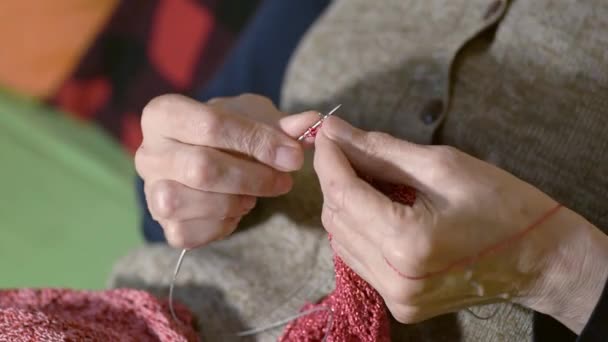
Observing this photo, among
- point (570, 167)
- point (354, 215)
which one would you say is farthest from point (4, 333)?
point (570, 167)

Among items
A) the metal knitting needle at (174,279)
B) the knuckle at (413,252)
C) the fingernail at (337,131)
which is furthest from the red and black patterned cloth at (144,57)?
the knuckle at (413,252)

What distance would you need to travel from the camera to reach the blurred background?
1.35 m

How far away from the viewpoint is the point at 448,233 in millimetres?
538

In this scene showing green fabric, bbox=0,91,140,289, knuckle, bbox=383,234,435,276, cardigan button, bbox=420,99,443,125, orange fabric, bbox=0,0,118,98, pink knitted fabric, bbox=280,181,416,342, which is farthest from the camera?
orange fabric, bbox=0,0,118,98

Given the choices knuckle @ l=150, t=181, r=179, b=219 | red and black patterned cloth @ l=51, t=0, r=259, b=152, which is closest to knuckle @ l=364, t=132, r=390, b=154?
knuckle @ l=150, t=181, r=179, b=219

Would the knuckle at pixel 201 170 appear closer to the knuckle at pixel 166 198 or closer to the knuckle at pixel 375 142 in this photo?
the knuckle at pixel 166 198

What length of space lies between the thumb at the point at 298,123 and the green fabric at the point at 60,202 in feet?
2.46

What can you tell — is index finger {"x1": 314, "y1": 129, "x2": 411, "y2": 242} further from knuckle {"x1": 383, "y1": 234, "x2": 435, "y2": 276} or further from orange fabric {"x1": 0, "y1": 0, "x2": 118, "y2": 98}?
orange fabric {"x1": 0, "y1": 0, "x2": 118, "y2": 98}

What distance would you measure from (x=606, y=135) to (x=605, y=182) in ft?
0.16

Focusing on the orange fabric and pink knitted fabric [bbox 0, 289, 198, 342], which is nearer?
pink knitted fabric [bbox 0, 289, 198, 342]

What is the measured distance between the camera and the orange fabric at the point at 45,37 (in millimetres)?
1486

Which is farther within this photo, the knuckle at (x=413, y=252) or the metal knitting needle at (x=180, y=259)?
the metal knitting needle at (x=180, y=259)

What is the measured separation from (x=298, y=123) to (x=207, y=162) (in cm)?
10

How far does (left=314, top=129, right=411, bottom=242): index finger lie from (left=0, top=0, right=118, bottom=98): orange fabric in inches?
42.5
